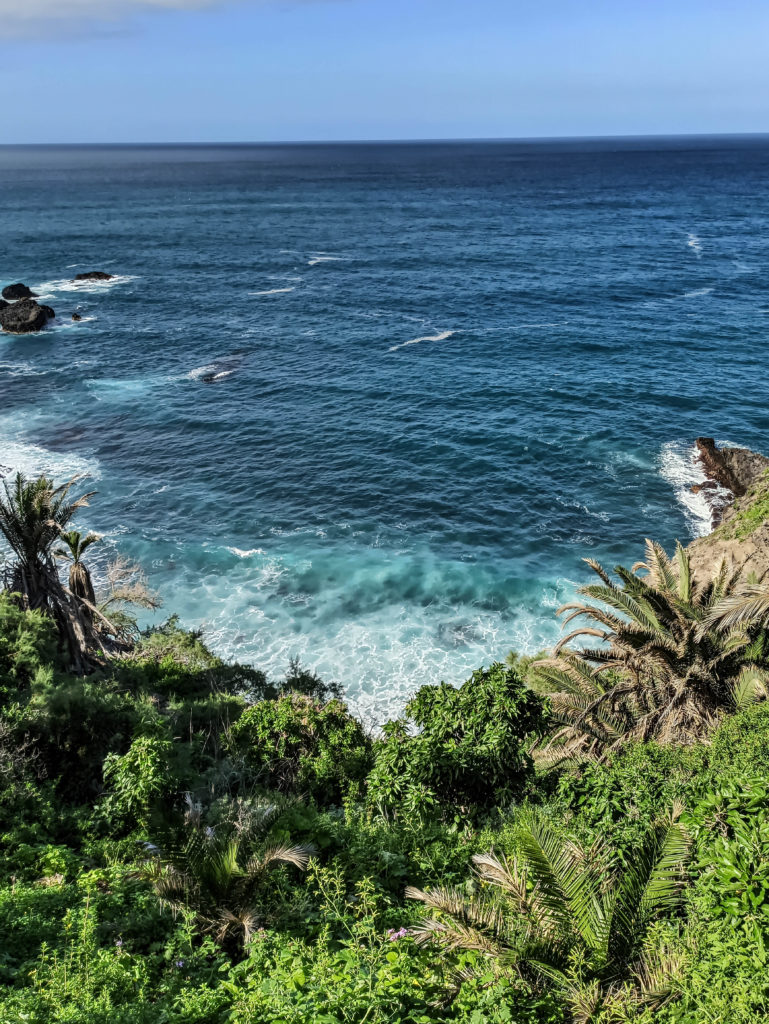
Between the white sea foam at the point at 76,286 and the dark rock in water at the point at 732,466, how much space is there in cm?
6682

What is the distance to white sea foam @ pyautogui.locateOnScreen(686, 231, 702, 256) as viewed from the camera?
314 ft

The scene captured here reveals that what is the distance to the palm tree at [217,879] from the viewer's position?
34.3 ft

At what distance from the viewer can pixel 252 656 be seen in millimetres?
29000

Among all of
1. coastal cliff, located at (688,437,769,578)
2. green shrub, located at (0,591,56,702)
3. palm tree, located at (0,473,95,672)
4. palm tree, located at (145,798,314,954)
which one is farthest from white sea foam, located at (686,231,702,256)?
palm tree, located at (145,798,314,954)

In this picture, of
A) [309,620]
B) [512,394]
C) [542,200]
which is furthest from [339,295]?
[542,200]

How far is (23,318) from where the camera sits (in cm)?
6725

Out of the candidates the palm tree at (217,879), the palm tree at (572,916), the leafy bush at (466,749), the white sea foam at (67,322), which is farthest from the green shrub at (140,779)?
the white sea foam at (67,322)

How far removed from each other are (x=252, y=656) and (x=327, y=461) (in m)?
17.8

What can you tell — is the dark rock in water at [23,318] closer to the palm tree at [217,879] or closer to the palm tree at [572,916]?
the palm tree at [217,879]

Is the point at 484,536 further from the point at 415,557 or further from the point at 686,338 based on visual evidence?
the point at 686,338

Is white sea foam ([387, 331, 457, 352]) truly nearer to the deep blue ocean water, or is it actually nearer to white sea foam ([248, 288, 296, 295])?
the deep blue ocean water

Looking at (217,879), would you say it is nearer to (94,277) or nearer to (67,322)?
(67,322)

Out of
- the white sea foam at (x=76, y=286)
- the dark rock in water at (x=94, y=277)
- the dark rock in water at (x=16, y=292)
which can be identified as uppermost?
the dark rock in water at (x=94, y=277)

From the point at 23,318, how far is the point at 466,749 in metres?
67.2
